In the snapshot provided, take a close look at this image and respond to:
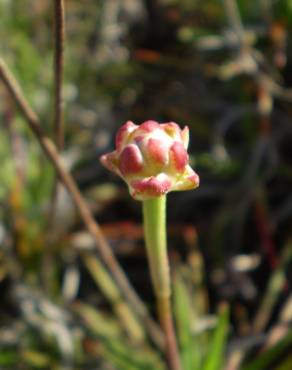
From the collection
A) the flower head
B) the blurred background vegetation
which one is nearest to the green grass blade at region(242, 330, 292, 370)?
the blurred background vegetation

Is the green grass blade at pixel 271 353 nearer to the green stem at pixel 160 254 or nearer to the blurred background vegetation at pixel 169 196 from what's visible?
the blurred background vegetation at pixel 169 196

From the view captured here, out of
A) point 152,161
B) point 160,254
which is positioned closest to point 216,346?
point 160,254

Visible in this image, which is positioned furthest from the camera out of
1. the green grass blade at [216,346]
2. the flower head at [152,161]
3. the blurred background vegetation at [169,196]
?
the blurred background vegetation at [169,196]

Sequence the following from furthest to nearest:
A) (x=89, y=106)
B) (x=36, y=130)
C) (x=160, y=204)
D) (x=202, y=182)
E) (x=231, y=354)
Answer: (x=89, y=106), (x=202, y=182), (x=231, y=354), (x=36, y=130), (x=160, y=204)

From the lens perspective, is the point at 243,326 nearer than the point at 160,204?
No

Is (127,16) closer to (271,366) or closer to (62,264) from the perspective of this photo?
(62,264)

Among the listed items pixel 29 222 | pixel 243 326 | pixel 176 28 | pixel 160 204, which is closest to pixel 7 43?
pixel 176 28

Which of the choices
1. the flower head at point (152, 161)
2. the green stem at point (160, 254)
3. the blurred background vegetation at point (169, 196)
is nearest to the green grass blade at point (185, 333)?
the blurred background vegetation at point (169, 196)
